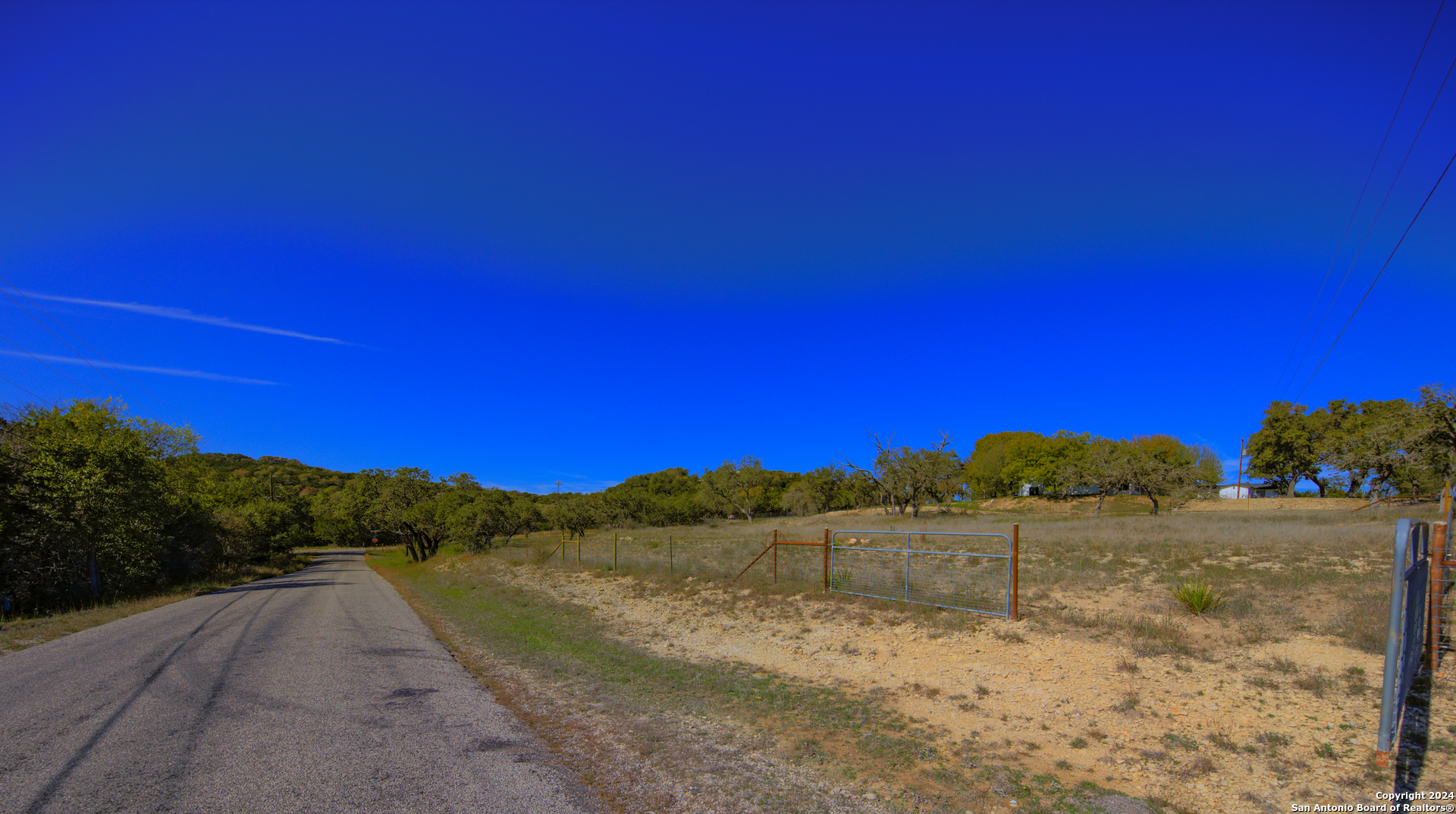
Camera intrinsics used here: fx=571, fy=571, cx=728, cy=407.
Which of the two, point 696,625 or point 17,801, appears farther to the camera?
point 696,625

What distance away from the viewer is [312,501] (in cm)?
8856

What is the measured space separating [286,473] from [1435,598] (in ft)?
510

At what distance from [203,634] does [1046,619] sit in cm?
1720

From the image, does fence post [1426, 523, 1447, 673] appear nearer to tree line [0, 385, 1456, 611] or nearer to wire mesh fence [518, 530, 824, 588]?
wire mesh fence [518, 530, 824, 588]

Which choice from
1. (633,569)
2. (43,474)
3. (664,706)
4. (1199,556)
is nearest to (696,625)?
(664,706)

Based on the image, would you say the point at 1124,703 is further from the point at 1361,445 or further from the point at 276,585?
the point at 1361,445

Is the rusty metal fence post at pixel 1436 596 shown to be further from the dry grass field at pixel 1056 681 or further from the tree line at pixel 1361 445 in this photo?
the tree line at pixel 1361 445

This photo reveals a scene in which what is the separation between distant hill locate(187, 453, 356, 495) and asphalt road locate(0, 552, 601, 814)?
9047cm

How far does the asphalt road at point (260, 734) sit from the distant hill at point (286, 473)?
90.5 metres

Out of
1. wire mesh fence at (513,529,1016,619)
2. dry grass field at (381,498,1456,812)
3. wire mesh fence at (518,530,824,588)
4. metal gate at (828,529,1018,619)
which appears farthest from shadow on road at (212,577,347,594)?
metal gate at (828,529,1018,619)

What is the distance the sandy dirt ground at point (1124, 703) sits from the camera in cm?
518

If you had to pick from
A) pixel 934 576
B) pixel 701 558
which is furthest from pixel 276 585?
pixel 934 576

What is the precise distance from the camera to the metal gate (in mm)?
11891

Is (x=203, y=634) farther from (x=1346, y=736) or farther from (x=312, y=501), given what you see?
(x=312, y=501)
